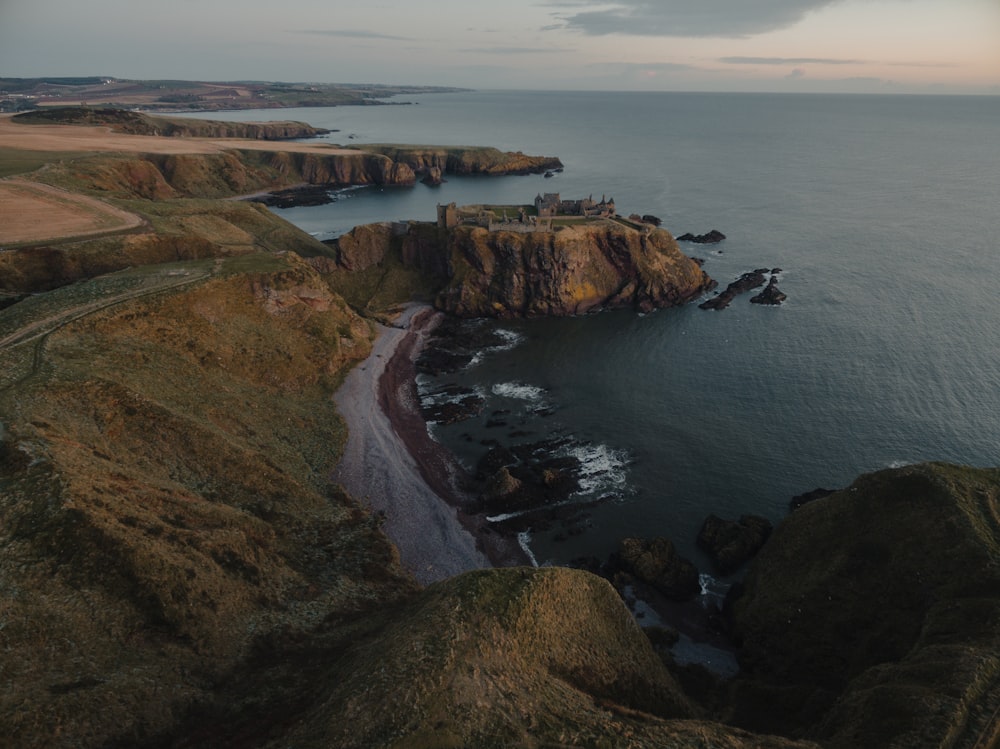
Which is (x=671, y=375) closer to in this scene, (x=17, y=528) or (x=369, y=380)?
(x=369, y=380)

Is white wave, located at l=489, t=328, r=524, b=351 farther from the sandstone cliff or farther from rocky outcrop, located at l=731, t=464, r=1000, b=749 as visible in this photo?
rocky outcrop, located at l=731, t=464, r=1000, b=749

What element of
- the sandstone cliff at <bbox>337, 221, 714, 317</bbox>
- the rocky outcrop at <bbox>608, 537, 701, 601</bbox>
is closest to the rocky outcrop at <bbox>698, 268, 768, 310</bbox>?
the sandstone cliff at <bbox>337, 221, 714, 317</bbox>

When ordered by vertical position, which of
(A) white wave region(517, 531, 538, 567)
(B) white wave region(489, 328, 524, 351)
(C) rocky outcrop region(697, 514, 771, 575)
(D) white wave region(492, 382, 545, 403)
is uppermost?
(B) white wave region(489, 328, 524, 351)

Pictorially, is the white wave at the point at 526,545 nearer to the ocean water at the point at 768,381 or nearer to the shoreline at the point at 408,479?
the shoreline at the point at 408,479

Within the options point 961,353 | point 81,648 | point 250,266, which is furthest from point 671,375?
point 81,648

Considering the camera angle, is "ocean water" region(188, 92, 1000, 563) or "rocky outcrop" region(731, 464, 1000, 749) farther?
"ocean water" region(188, 92, 1000, 563)

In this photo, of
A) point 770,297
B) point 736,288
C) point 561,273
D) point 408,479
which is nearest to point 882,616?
point 408,479

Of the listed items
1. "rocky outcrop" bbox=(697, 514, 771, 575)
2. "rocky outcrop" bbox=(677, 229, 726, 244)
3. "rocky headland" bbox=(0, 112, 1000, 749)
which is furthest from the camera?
"rocky outcrop" bbox=(677, 229, 726, 244)
